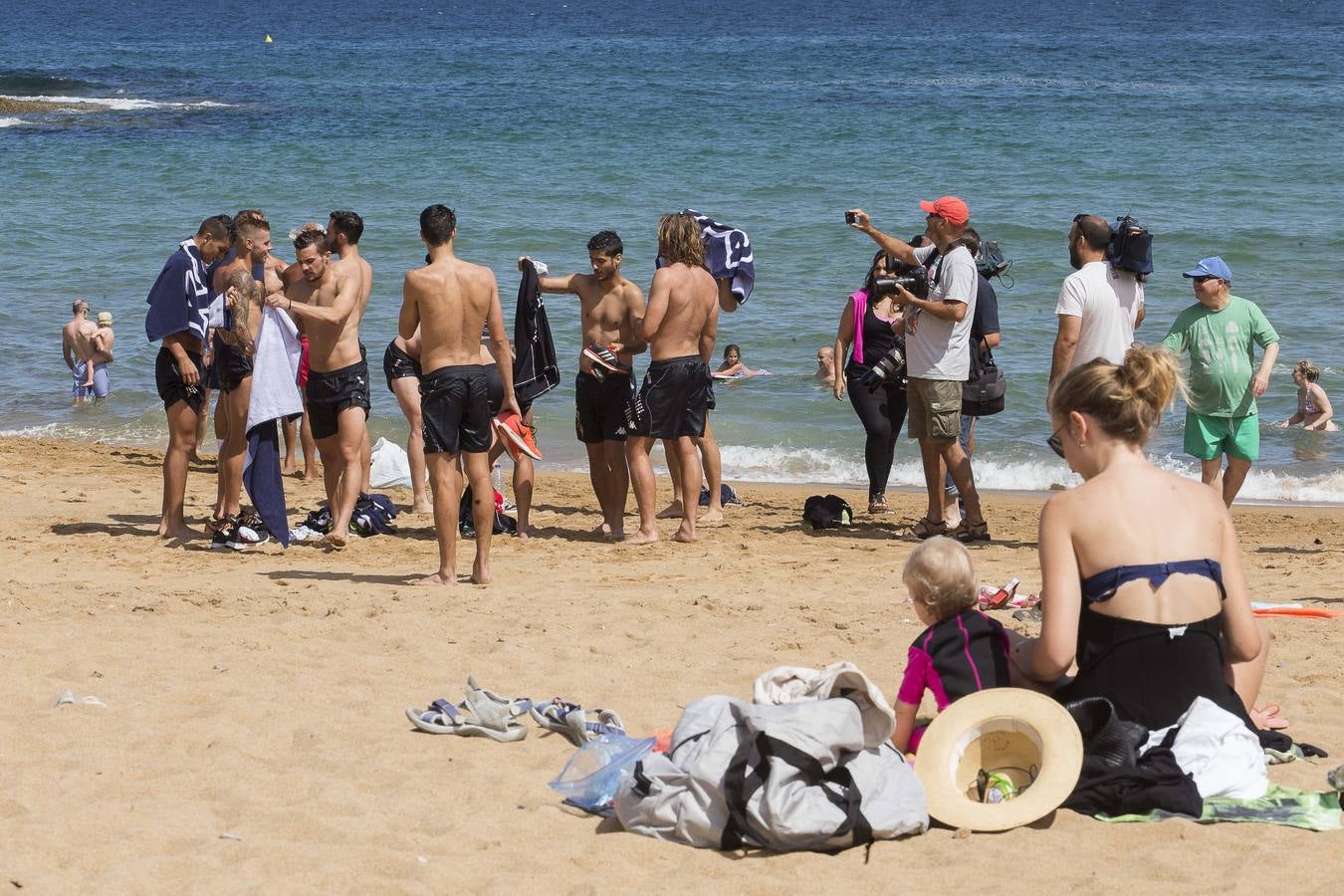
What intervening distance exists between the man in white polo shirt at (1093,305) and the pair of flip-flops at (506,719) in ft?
10.7

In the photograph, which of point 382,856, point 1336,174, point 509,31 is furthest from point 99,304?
point 509,31

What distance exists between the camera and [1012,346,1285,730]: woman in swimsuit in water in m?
3.81

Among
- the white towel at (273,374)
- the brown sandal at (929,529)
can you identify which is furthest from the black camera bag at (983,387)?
the white towel at (273,374)

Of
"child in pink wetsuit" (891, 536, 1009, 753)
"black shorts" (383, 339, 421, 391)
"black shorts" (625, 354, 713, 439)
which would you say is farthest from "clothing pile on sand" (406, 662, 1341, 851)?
"black shorts" (383, 339, 421, 391)

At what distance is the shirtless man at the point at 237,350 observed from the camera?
287 inches

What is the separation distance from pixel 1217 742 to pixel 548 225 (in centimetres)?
1770

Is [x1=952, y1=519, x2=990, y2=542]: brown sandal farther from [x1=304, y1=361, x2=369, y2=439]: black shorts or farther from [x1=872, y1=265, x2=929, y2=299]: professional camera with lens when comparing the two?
[x1=304, y1=361, x2=369, y2=439]: black shorts

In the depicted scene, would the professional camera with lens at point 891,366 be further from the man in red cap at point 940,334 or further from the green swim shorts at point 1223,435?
the green swim shorts at point 1223,435

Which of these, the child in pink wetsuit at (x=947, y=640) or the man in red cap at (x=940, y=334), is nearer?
the child in pink wetsuit at (x=947, y=640)

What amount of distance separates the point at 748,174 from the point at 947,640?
2176cm

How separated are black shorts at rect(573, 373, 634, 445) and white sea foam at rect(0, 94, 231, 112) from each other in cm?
3121

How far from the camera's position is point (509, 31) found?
6700 centimetres

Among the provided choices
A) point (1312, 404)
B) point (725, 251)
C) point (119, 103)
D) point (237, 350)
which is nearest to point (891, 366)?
point (725, 251)

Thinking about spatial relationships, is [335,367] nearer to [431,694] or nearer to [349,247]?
[349,247]
